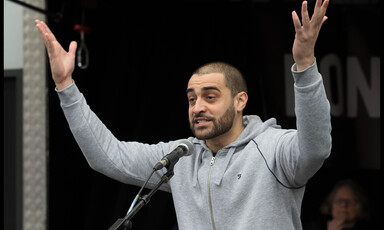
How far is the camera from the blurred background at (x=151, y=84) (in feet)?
14.7

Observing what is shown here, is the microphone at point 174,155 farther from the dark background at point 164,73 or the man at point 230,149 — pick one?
the dark background at point 164,73

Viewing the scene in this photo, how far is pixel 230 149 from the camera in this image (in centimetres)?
268

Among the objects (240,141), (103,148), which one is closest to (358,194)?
(240,141)

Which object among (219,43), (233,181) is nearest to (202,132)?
(233,181)

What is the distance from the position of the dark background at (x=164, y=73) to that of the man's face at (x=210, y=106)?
6.00 feet

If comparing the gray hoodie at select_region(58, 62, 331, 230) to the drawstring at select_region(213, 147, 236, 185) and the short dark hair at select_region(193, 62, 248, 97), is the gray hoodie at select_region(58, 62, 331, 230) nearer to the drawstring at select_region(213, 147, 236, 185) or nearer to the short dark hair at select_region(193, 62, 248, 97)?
the drawstring at select_region(213, 147, 236, 185)

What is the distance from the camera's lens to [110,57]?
4762 mm

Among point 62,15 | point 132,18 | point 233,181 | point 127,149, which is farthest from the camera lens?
point 132,18

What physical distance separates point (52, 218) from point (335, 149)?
2.34m

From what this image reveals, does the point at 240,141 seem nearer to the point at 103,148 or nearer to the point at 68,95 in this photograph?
the point at 103,148

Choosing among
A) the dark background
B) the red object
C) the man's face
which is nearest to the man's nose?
the man's face

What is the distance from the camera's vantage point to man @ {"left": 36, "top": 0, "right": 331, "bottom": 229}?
219 centimetres

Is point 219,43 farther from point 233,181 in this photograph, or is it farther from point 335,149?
point 233,181

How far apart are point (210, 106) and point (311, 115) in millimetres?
633
